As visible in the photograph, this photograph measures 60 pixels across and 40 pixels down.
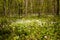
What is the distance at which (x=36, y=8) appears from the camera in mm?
31094

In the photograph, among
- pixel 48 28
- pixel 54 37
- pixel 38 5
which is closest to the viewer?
pixel 54 37

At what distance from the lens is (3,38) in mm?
7551

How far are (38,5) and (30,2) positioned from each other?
234cm

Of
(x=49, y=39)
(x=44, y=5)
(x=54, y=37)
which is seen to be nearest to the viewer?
(x=49, y=39)

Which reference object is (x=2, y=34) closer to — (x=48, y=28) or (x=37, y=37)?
(x=37, y=37)

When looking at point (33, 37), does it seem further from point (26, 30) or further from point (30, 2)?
point (30, 2)

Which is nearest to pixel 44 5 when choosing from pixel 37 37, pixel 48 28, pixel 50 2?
pixel 50 2

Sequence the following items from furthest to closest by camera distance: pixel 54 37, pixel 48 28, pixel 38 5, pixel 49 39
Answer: pixel 38 5, pixel 48 28, pixel 54 37, pixel 49 39

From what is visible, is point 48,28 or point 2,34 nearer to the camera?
point 2,34

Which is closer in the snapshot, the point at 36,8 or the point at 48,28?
the point at 48,28

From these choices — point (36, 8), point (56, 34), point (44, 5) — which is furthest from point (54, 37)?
point (36, 8)

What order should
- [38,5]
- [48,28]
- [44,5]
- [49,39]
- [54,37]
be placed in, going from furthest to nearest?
[38,5] < [44,5] < [48,28] < [54,37] < [49,39]

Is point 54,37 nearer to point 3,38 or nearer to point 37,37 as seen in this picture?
point 37,37

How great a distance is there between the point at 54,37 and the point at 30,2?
24800 millimetres
